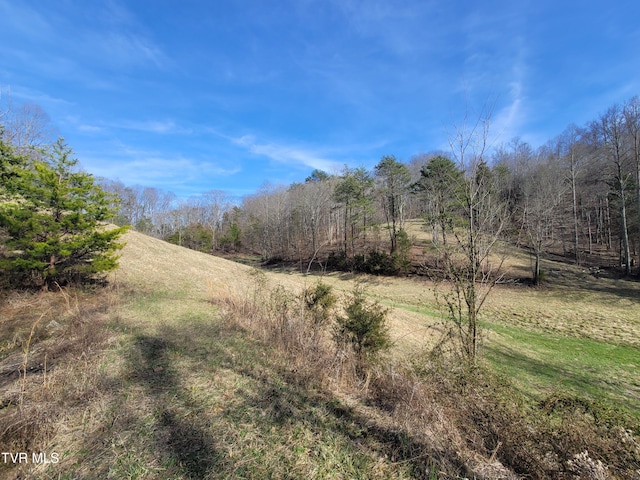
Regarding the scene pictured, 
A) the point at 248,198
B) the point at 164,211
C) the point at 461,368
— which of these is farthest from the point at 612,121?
the point at 164,211

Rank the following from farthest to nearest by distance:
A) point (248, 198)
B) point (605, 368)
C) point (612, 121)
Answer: point (248, 198) < point (612, 121) < point (605, 368)

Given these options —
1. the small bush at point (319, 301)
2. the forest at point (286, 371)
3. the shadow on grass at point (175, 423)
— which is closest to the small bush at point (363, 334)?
the forest at point (286, 371)

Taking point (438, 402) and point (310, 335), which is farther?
point (310, 335)

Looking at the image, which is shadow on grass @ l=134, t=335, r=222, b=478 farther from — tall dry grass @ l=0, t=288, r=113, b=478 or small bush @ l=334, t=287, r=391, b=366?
small bush @ l=334, t=287, r=391, b=366

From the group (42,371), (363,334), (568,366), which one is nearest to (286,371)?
(363,334)

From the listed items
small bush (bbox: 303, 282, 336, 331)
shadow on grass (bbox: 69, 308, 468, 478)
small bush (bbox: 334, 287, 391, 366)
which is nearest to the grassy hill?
shadow on grass (bbox: 69, 308, 468, 478)

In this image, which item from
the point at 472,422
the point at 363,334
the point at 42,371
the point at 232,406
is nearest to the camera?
the point at 472,422

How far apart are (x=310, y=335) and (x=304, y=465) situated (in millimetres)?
2573

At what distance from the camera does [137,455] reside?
94.1 inches

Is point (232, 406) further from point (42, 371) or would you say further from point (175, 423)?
point (42, 371)

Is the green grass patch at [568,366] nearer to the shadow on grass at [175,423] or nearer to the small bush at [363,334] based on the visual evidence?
the small bush at [363,334]

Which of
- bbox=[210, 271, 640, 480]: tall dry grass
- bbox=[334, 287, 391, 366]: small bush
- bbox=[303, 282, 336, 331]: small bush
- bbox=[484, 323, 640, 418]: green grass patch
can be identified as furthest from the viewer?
bbox=[303, 282, 336, 331]: small bush

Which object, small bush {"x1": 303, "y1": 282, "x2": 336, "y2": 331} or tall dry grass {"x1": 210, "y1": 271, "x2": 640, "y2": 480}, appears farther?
small bush {"x1": 303, "y1": 282, "x2": 336, "y2": 331}

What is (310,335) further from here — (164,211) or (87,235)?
(164,211)
